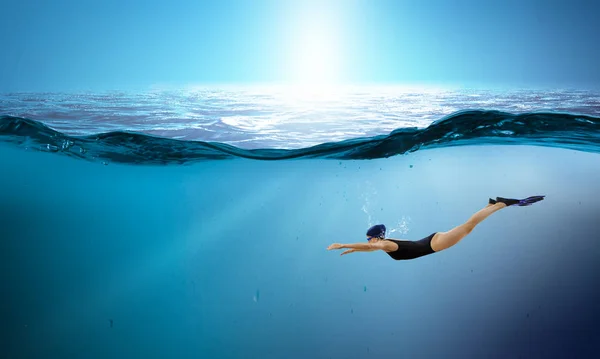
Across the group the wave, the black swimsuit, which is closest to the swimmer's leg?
the black swimsuit

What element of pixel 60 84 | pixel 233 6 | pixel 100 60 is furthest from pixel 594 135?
pixel 60 84

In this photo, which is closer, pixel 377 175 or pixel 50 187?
pixel 377 175

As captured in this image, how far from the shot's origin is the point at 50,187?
848cm

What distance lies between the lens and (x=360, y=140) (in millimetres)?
6352

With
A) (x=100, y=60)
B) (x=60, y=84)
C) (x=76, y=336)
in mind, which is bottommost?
(x=76, y=336)

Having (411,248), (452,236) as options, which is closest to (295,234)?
(411,248)

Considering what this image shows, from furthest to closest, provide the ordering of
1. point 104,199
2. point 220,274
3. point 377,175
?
point 104,199 < point 377,175 < point 220,274

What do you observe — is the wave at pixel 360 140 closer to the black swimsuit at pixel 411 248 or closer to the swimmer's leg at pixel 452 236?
the swimmer's leg at pixel 452 236

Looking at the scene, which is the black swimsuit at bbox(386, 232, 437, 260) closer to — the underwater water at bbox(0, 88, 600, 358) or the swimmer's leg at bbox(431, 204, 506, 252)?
the swimmer's leg at bbox(431, 204, 506, 252)

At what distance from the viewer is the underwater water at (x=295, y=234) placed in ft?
20.6

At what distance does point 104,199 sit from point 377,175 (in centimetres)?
630

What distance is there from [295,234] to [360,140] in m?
2.71

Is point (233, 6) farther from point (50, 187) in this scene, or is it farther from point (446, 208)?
point (50, 187)

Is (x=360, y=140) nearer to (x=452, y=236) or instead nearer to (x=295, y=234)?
(x=452, y=236)
